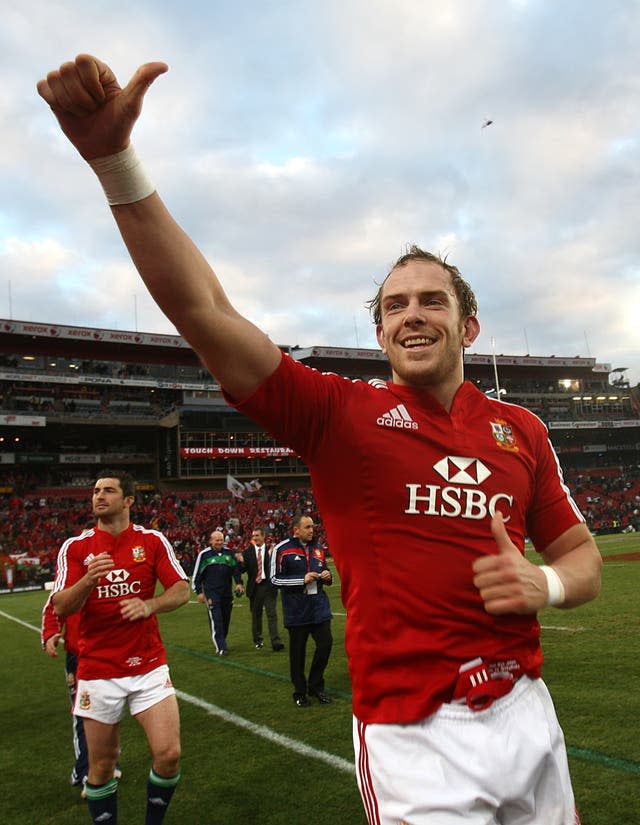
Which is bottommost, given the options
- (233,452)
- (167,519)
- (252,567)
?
(252,567)

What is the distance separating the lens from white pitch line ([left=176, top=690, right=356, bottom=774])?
593 centimetres

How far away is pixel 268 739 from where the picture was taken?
6.80 metres

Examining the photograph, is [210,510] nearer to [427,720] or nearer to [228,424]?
[228,424]

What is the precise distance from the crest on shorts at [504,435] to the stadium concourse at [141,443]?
1498 inches

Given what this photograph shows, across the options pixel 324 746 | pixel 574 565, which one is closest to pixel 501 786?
pixel 574 565

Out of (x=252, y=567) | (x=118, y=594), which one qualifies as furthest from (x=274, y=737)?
(x=252, y=567)

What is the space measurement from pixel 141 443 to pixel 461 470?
176 feet

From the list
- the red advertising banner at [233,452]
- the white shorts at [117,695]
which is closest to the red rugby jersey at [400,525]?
the white shorts at [117,695]

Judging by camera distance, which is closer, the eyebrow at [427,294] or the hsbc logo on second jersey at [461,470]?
the hsbc logo on second jersey at [461,470]

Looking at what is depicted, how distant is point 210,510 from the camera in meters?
46.6

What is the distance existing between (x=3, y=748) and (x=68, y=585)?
392 centimetres

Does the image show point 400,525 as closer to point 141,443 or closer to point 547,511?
point 547,511

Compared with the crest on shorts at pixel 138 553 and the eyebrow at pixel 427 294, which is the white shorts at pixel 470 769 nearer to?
the eyebrow at pixel 427 294

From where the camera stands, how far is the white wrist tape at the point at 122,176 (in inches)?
64.7
